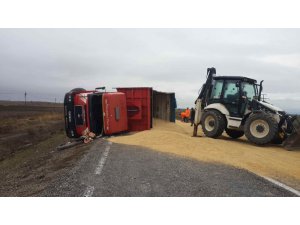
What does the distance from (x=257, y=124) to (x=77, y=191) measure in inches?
335

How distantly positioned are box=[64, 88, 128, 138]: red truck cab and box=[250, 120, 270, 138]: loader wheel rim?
6.23 m

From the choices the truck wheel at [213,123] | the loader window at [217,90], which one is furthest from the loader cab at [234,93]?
the truck wheel at [213,123]

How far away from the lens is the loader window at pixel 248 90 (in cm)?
1369

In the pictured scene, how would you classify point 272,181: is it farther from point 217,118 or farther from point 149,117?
point 149,117

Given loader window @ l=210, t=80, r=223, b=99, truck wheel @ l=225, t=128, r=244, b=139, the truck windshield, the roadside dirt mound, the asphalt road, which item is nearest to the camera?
the asphalt road

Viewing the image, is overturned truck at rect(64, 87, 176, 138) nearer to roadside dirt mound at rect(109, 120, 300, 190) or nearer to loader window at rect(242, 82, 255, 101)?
roadside dirt mound at rect(109, 120, 300, 190)

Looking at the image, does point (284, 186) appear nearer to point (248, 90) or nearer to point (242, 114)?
point (242, 114)

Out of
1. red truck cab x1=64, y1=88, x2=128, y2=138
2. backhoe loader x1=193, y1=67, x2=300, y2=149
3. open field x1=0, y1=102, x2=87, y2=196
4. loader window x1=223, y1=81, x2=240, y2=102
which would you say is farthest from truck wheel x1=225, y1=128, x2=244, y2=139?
open field x1=0, y1=102, x2=87, y2=196

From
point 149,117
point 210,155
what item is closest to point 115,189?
point 210,155

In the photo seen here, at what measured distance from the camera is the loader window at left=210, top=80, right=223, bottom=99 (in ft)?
46.8

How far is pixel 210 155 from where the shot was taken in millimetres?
9797

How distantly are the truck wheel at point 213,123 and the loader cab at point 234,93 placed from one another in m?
0.58

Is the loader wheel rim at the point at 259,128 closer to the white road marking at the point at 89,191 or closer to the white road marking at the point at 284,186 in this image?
the white road marking at the point at 284,186

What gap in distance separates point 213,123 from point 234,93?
5.24ft
